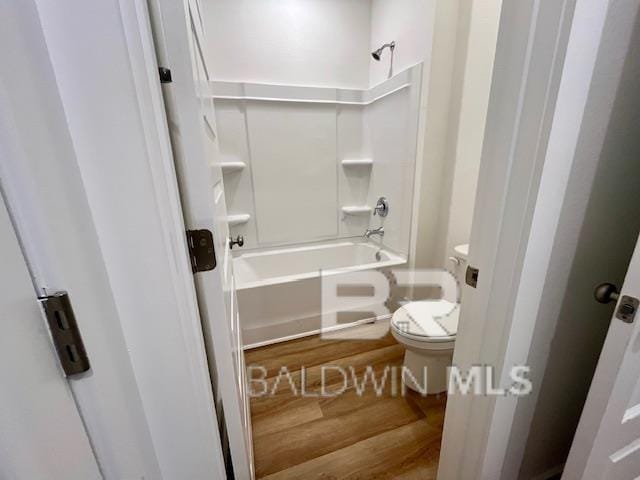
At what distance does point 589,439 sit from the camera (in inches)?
27.3

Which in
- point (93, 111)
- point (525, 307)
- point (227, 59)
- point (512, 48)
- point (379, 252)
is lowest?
point (379, 252)

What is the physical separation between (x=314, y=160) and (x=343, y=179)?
0.33 metres

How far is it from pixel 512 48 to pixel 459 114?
135cm

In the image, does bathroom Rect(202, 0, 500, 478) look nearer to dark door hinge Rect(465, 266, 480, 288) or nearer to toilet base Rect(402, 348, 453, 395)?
toilet base Rect(402, 348, 453, 395)

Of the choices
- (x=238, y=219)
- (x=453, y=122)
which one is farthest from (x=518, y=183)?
(x=238, y=219)

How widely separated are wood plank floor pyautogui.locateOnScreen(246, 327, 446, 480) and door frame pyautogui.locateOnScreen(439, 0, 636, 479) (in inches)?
19.0

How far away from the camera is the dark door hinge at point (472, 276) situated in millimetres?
707

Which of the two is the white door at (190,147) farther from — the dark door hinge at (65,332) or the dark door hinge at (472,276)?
the dark door hinge at (472,276)

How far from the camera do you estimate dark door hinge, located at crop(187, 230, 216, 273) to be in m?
0.52

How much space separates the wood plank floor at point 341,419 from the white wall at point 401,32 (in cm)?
194

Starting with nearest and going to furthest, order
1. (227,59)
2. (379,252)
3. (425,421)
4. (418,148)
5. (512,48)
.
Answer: (512,48) → (425,421) → (418,148) → (227,59) → (379,252)

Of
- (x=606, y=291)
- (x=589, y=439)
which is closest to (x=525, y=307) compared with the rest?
(x=606, y=291)

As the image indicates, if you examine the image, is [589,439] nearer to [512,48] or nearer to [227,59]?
[512,48]

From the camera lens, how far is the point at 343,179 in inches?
102
